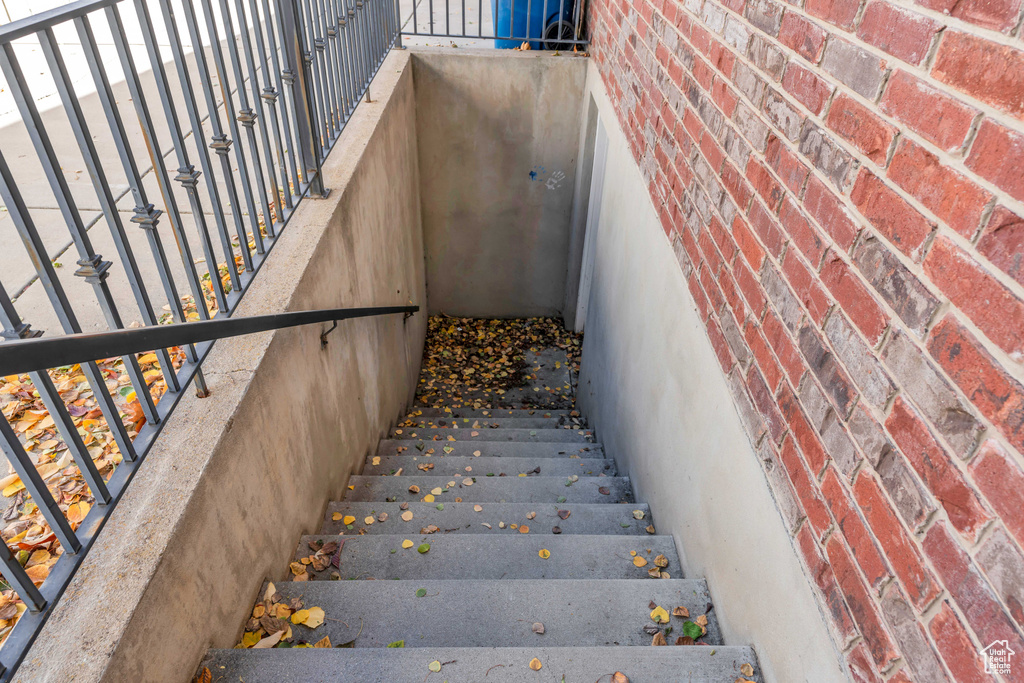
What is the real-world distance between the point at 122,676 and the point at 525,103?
5935mm

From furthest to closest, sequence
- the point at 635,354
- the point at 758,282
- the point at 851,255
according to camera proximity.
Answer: the point at 635,354 < the point at 758,282 < the point at 851,255

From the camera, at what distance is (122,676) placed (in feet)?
4.44

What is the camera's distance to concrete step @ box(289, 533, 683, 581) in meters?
2.55

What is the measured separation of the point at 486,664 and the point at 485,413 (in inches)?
167

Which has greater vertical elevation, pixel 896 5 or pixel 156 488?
pixel 896 5

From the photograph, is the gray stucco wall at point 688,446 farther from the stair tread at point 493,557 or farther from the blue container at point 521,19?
the blue container at point 521,19

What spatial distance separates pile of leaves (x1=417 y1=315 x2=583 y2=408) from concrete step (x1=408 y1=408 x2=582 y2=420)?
30cm

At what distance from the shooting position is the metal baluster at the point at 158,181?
1.64 meters

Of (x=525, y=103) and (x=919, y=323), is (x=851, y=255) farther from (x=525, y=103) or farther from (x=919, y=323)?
(x=525, y=103)

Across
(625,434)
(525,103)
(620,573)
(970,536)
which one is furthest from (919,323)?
(525,103)

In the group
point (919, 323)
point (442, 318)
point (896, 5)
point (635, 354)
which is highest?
point (896, 5)

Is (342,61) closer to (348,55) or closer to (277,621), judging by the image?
(348,55)

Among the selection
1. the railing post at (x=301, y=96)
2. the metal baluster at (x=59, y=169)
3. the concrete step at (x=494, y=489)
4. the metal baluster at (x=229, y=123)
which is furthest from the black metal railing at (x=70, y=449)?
the concrete step at (x=494, y=489)

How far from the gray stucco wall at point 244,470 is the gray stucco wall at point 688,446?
5.30 feet
